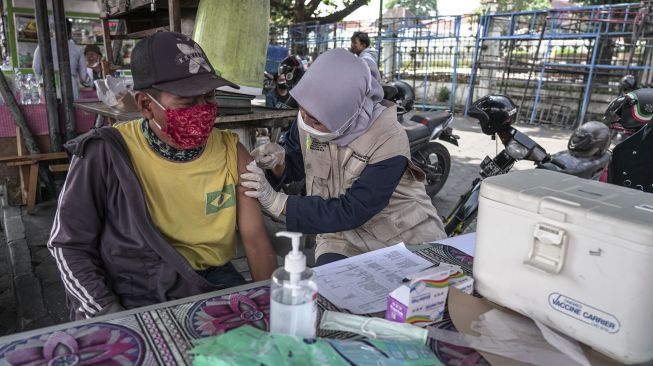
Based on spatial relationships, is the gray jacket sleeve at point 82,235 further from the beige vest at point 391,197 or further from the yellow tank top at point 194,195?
the beige vest at point 391,197

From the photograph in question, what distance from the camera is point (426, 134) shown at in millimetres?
4633

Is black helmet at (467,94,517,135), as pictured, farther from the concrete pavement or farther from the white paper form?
the white paper form

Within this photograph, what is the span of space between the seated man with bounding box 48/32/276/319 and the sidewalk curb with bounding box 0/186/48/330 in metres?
1.46

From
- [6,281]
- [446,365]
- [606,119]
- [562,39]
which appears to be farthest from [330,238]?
[562,39]

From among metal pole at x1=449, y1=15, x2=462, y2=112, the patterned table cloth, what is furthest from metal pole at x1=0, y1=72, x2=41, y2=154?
metal pole at x1=449, y1=15, x2=462, y2=112

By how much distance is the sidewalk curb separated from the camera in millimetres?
2676

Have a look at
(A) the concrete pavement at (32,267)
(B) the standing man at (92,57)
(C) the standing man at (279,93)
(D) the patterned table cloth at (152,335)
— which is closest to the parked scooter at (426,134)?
(A) the concrete pavement at (32,267)

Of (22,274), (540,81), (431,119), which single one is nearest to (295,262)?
(22,274)

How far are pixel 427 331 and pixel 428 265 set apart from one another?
46 cm

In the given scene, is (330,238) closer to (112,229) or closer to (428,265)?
(428,265)

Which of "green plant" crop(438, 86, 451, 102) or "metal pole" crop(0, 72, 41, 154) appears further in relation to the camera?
"green plant" crop(438, 86, 451, 102)

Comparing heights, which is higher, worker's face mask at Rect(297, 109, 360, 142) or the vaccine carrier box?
worker's face mask at Rect(297, 109, 360, 142)

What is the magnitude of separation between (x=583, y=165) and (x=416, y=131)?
1.69 metres

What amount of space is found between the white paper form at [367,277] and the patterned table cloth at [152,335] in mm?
64
